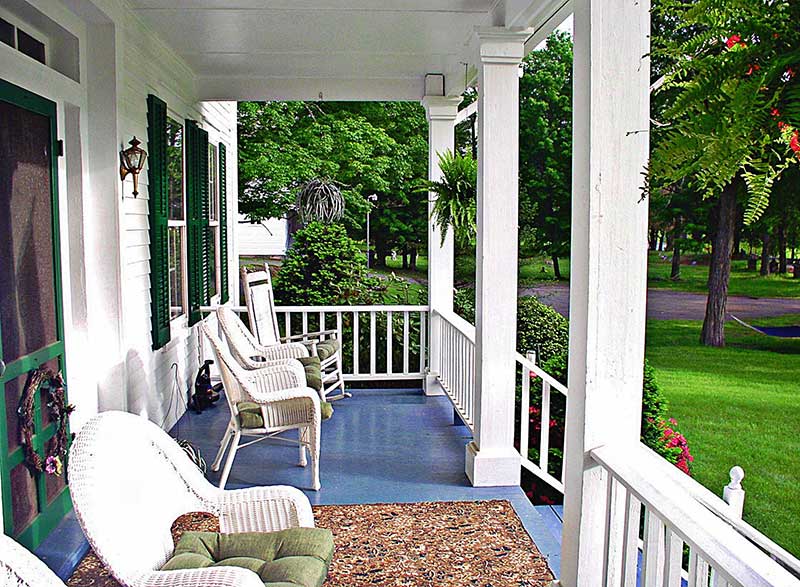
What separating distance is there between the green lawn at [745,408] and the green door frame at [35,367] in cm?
450

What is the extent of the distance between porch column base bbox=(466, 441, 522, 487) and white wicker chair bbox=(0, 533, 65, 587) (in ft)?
10.3

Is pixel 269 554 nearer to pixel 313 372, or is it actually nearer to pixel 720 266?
pixel 313 372

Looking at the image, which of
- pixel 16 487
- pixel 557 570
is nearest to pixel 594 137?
pixel 557 570

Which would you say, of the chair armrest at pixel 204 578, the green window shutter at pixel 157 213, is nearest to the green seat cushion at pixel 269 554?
the chair armrest at pixel 204 578

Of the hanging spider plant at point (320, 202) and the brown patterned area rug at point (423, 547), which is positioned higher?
the hanging spider plant at point (320, 202)

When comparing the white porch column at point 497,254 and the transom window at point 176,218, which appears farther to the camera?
the transom window at point 176,218

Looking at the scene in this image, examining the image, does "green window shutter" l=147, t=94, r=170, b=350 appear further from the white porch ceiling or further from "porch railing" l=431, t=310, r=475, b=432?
"porch railing" l=431, t=310, r=475, b=432

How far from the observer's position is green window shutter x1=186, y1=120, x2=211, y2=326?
6734 mm

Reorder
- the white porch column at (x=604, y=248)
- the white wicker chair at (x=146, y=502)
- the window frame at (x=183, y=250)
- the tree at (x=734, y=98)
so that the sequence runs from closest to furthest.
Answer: the tree at (x=734, y=98), the white wicker chair at (x=146, y=502), the white porch column at (x=604, y=248), the window frame at (x=183, y=250)

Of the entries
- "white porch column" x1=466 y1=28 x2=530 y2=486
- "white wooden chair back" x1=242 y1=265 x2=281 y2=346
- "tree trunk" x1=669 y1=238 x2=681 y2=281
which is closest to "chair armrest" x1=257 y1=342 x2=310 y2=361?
"white wooden chair back" x1=242 y1=265 x2=281 y2=346

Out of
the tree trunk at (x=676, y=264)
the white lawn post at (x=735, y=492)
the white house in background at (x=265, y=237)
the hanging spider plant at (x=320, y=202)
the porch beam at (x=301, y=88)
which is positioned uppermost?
the porch beam at (x=301, y=88)

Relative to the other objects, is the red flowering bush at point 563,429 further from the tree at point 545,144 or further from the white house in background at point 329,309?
the tree at point 545,144

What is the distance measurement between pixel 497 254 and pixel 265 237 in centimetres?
703

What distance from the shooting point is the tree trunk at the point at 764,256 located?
228 inches
